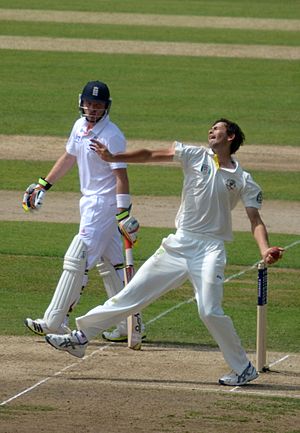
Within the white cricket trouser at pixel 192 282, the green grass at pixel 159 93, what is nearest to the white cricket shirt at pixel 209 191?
the white cricket trouser at pixel 192 282

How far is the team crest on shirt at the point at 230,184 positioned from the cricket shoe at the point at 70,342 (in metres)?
1.63

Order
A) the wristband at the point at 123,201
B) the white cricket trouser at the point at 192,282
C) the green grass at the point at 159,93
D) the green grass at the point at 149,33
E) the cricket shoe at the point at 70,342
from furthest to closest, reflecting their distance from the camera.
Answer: the green grass at the point at 149,33, the green grass at the point at 159,93, the wristband at the point at 123,201, the cricket shoe at the point at 70,342, the white cricket trouser at the point at 192,282

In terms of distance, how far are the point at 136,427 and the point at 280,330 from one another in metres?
3.58

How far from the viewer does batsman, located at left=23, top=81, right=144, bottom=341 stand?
11.8 m

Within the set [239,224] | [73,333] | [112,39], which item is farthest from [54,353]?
[112,39]

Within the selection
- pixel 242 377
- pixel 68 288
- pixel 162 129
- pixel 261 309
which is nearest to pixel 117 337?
pixel 68 288

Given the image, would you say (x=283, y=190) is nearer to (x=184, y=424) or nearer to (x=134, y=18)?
(x=184, y=424)

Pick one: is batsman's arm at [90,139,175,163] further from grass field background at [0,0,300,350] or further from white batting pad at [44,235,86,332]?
grass field background at [0,0,300,350]

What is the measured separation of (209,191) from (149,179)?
35.4 feet

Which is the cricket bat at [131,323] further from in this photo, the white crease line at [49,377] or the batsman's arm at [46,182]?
the batsman's arm at [46,182]

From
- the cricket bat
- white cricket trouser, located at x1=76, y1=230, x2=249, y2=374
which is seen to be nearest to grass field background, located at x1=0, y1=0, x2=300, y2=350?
the cricket bat

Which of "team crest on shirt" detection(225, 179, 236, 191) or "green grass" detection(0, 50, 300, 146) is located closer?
"team crest on shirt" detection(225, 179, 236, 191)

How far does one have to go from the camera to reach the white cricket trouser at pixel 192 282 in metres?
10.6

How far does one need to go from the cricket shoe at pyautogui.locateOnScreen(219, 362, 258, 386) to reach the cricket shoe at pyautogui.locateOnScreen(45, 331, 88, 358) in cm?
114
